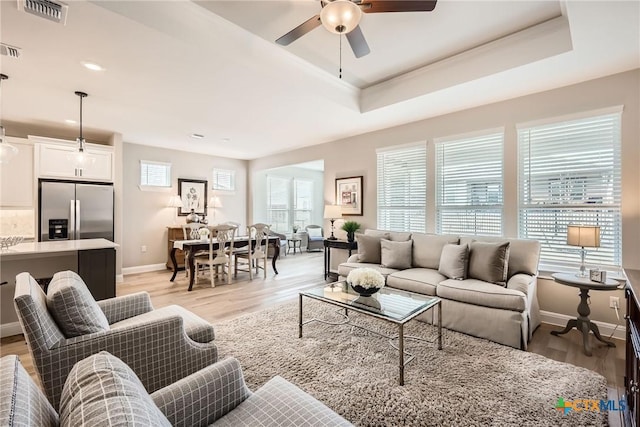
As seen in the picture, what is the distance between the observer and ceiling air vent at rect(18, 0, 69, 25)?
1.87m

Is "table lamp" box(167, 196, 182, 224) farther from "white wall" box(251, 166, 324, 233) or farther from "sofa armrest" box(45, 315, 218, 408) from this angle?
"sofa armrest" box(45, 315, 218, 408)

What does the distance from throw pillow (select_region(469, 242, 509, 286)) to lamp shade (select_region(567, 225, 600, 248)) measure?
55cm

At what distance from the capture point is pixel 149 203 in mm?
6055

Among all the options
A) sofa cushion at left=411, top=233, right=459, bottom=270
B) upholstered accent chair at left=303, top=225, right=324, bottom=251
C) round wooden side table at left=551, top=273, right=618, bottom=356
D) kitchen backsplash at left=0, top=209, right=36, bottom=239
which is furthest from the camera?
upholstered accent chair at left=303, top=225, right=324, bottom=251

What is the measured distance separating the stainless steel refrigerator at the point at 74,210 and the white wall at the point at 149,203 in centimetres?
83

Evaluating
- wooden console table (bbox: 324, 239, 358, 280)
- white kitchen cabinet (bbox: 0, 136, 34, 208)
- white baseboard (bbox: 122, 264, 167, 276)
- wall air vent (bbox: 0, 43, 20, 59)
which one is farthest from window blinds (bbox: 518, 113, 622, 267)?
white kitchen cabinet (bbox: 0, 136, 34, 208)

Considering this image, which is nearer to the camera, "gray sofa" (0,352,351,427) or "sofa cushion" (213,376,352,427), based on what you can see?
"gray sofa" (0,352,351,427)

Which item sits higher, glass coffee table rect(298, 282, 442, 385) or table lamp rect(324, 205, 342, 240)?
table lamp rect(324, 205, 342, 240)

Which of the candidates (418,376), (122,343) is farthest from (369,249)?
(122,343)

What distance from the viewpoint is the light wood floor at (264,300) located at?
2.39 m

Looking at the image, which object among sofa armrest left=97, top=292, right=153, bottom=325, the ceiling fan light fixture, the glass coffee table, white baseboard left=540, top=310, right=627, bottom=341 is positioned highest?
the ceiling fan light fixture

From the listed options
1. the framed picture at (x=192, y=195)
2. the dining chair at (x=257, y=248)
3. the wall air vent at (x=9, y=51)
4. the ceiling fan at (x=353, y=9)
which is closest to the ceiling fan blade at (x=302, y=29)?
the ceiling fan at (x=353, y=9)

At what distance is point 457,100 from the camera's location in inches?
142

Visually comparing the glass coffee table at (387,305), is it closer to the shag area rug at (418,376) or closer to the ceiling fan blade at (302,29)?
the shag area rug at (418,376)
